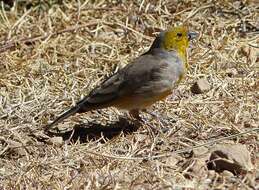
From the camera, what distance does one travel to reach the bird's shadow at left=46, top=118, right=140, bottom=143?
6277 millimetres

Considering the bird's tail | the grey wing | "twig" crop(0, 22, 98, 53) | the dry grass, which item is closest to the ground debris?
the dry grass

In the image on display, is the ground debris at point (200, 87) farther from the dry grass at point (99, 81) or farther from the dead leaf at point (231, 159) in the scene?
Result: the dead leaf at point (231, 159)

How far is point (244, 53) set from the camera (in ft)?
25.0

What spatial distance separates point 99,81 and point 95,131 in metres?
0.97

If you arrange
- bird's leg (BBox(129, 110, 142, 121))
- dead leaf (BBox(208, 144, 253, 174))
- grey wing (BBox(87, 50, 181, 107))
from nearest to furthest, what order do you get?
1. dead leaf (BBox(208, 144, 253, 174))
2. grey wing (BBox(87, 50, 181, 107))
3. bird's leg (BBox(129, 110, 142, 121))

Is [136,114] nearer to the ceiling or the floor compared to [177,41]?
nearer to the floor

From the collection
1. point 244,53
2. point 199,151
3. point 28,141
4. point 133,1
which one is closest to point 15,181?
point 28,141

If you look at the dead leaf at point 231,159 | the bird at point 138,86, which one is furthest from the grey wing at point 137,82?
the dead leaf at point 231,159

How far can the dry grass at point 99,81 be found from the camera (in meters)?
5.45

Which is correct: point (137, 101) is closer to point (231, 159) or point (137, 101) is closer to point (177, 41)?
point (177, 41)

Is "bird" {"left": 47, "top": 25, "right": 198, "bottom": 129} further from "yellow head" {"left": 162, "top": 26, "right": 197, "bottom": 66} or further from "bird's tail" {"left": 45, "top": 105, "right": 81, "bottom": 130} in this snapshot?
"yellow head" {"left": 162, "top": 26, "right": 197, "bottom": 66}

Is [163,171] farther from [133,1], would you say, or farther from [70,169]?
[133,1]

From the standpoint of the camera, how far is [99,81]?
23.9 feet

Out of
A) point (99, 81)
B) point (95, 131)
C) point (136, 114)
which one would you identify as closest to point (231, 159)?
A: point (136, 114)
